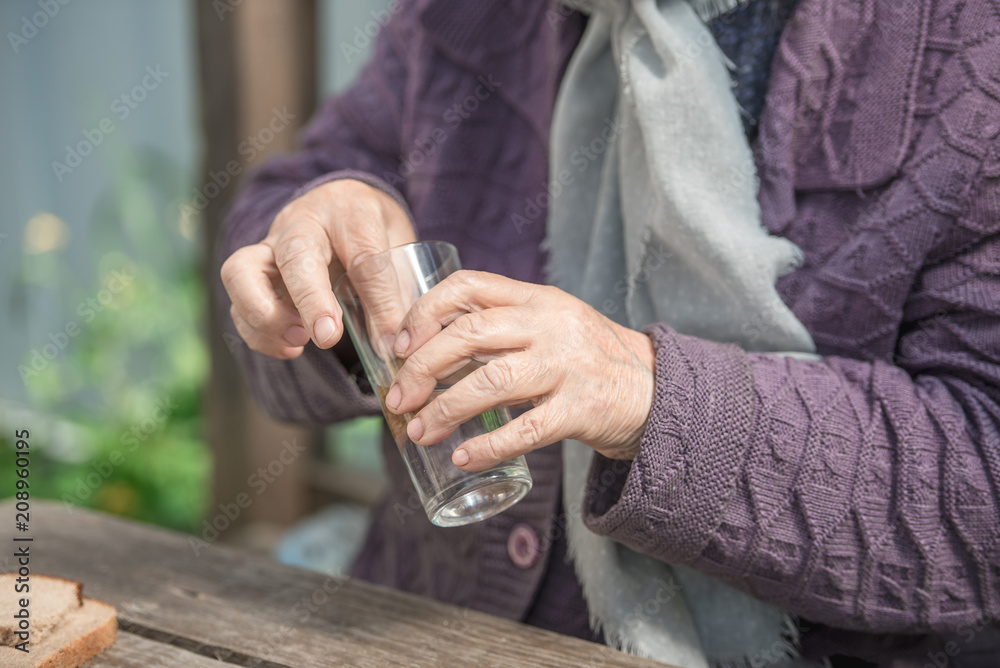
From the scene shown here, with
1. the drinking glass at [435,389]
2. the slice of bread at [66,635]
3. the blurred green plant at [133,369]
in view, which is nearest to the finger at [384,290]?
the drinking glass at [435,389]

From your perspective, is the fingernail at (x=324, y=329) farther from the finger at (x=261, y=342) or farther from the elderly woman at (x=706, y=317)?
the finger at (x=261, y=342)

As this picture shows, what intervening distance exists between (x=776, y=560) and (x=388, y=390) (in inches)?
19.0

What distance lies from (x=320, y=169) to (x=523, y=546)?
0.76 metres

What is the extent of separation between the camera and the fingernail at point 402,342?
0.77 m

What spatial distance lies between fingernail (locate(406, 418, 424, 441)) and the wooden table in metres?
0.24

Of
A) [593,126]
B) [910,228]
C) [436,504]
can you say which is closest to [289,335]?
[436,504]

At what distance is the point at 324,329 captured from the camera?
2.67ft

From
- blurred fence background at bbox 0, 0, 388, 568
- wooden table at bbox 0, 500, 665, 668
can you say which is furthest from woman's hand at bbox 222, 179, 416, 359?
blurred fence background at bbox 0, 0, 388, 568

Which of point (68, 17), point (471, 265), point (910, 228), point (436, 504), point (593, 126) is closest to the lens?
point (436, 504)

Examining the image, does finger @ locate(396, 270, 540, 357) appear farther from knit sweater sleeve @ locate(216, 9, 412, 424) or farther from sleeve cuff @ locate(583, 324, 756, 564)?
knit sweater sleeve @ locate(216, 9, 412, 424)

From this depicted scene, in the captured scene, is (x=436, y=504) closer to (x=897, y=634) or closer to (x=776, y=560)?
(x=776, y=560)

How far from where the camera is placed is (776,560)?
0.86 meters

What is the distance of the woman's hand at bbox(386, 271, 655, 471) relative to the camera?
0.73 meters

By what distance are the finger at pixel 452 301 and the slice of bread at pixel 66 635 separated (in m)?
0.43
